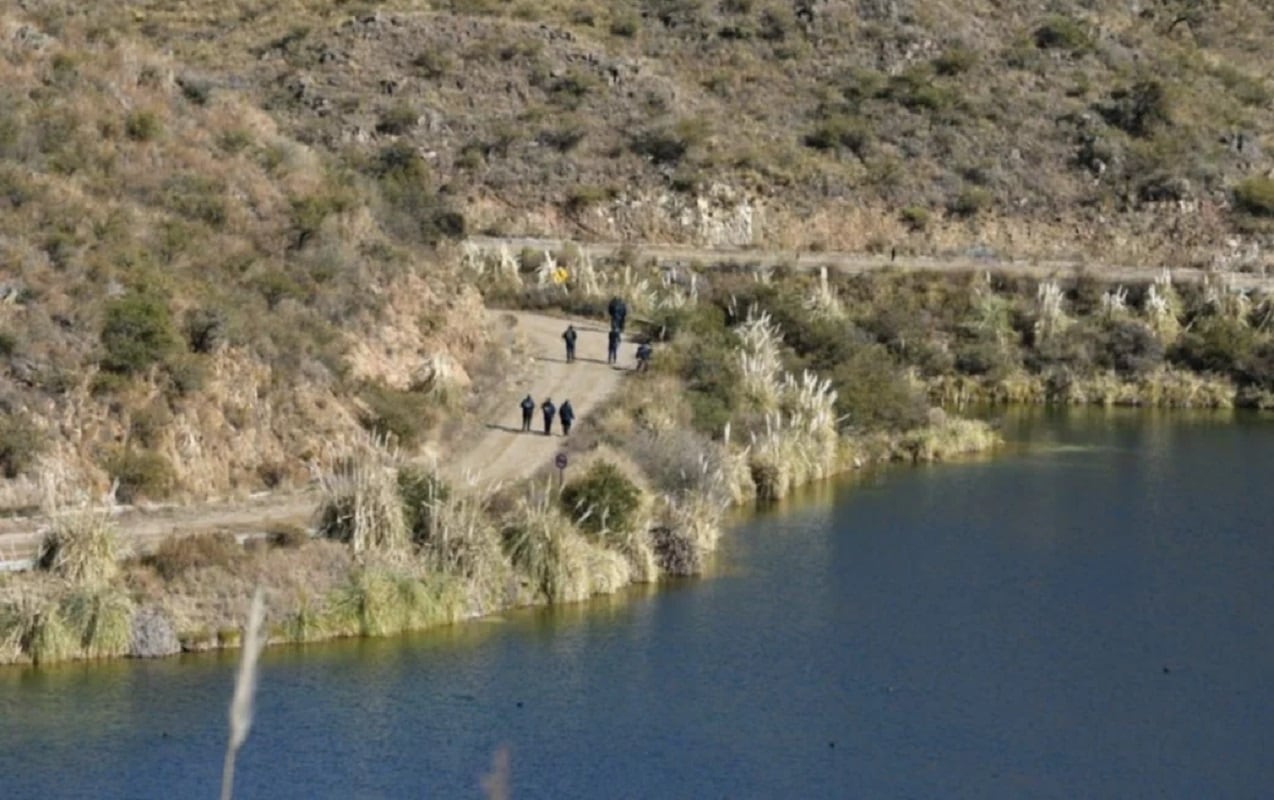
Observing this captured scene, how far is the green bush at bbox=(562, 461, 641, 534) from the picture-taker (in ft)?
147

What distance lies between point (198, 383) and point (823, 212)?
42.7m

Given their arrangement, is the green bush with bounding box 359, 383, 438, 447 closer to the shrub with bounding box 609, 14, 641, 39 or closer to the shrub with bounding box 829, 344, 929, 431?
the shrub with bounding box 829, 344, 929, 431

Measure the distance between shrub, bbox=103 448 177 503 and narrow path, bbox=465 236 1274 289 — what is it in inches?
1246

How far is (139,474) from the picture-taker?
44.6 meters

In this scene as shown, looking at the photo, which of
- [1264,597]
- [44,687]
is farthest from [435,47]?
[44,687]

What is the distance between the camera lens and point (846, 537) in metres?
51.0

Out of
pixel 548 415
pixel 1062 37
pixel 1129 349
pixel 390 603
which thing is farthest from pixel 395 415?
pixel 1062 37

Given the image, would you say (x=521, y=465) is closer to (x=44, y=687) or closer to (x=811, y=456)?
(x=811, y=456)

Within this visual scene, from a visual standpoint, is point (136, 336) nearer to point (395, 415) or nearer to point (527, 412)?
point (395, 415)

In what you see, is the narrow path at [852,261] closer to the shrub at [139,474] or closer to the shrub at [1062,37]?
the shrub at [1062,37]

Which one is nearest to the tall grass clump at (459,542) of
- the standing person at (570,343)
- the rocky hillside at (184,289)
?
the rocky hillside at (184,289)

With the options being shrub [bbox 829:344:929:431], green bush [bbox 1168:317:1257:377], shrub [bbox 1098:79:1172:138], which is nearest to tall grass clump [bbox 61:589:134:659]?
shrub [bbox 829:344:929:431]

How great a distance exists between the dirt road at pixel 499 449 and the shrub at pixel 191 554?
2.36ft

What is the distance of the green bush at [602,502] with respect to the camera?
Result: 1764 inches
